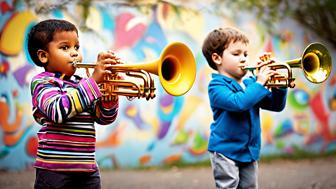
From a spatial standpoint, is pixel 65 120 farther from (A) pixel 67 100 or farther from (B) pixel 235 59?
(B) pixel 235 59

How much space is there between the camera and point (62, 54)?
3289 mm

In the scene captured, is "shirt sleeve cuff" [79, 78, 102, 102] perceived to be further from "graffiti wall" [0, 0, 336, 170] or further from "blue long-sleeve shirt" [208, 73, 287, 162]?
"graffiti wall" [0, 0, 336, 170]

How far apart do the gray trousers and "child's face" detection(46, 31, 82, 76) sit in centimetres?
127

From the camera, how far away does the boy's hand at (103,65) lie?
3146 millimetres

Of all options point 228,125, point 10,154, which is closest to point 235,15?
point 10,154

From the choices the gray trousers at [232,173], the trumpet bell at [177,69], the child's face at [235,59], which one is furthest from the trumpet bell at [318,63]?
the trumpet bell at [177,69]

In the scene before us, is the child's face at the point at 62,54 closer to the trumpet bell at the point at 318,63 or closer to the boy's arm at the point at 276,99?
the boy's arm at the point at 276,99

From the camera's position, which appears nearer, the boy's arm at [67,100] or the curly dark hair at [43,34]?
the boy's arm at [67,100]

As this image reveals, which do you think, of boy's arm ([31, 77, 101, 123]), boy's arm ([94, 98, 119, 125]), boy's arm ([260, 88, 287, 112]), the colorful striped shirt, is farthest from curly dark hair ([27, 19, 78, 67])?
boy's arm ([260, 88, 287, 112])

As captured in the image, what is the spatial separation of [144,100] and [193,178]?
59.5 inches

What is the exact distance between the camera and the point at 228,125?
397 cm

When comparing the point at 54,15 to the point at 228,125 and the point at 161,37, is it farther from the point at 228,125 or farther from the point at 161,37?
the point at 228,125

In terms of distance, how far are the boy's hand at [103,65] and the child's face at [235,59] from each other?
116cm

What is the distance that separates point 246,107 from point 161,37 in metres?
5.01
